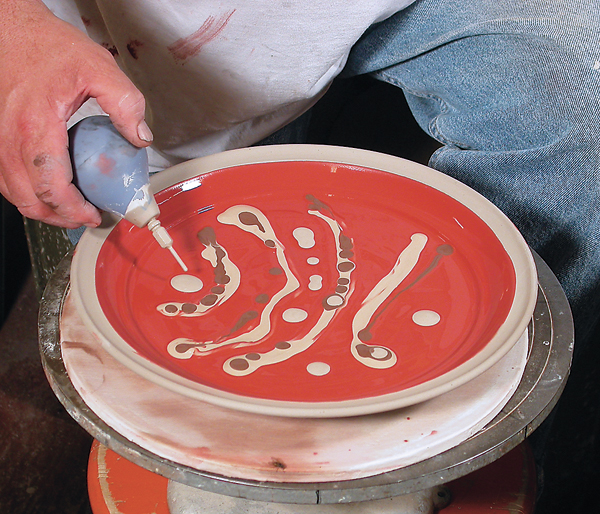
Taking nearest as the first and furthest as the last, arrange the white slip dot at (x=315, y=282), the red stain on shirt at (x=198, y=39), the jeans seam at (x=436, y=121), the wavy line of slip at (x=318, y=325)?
1. the wavy line of slip at (x=318, y=325)
2. the white slip dot at (x=315, y=282)
3. the red stain on shirt at (x=198, y=39)
4. the jeans seam at (x=436, y=121)

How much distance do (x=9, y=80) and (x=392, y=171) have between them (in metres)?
0.45

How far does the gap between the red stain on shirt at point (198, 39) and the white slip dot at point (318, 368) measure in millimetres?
482

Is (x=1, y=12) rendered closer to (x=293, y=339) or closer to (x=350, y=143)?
(x=293, y=339)

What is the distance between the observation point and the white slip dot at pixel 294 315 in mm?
699

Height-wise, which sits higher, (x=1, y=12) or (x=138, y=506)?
(x=1, y=12)

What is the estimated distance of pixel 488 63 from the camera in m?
0.97

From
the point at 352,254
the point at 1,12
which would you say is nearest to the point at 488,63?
the point at 352,254

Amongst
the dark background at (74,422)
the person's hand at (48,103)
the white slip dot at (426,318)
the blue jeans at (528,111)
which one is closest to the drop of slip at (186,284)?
the person's hand at (48,103)

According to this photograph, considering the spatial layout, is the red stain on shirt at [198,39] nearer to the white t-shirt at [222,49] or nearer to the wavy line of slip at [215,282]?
the white t-shirt at [222,49]

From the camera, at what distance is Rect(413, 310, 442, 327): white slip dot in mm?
685

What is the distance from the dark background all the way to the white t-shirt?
1.17ft

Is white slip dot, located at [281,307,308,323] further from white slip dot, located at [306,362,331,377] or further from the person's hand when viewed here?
the person's hand

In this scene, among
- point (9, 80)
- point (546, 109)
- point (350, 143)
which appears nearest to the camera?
point (9, 80)

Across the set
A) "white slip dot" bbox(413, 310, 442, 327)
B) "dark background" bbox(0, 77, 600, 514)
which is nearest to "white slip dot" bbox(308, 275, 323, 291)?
"white slip dot" bbox(413, 310, 442, 327)
